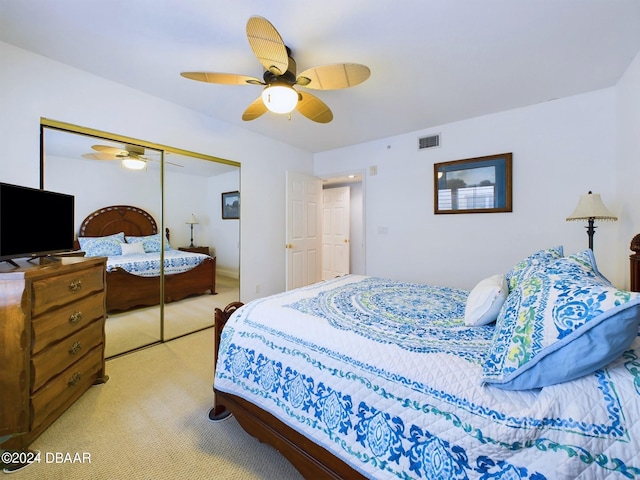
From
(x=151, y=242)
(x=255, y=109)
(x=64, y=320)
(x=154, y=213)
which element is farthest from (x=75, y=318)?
(x=255, y=109)

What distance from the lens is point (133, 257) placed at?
2.70 metres

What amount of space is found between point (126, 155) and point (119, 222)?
2.12ft

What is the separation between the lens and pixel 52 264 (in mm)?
1679

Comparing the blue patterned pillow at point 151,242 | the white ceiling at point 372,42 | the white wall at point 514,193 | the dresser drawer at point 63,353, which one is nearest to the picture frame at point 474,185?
the white wall at point 514,193

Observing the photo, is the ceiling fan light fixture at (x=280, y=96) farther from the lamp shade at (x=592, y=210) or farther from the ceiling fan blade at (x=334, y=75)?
the lamp shade at (x=592, y=210)

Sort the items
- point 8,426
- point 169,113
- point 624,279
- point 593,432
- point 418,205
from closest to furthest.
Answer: point 593,432, point 8,426, point 624,279, point 169,113, point 418,205

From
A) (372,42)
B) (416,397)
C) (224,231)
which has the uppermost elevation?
(372,42)

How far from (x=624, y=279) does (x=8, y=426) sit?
432 cm

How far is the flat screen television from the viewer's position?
1.54 metres

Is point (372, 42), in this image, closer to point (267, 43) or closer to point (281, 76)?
point (281, 76)

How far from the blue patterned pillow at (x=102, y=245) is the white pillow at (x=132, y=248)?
4 centimetres

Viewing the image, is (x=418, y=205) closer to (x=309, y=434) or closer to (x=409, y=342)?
(x=409, y=342)

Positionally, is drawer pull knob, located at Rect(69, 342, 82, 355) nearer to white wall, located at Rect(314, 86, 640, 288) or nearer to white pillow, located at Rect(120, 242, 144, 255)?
white pillow, located at Rect(120, 242, 144, 255)

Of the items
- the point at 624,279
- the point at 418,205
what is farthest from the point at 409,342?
the point at 418,205
